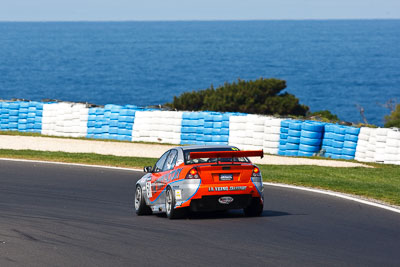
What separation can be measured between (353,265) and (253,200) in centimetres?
424

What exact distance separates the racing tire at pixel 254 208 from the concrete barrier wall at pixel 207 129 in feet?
47.2

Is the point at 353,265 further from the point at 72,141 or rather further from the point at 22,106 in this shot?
the point at 22,106

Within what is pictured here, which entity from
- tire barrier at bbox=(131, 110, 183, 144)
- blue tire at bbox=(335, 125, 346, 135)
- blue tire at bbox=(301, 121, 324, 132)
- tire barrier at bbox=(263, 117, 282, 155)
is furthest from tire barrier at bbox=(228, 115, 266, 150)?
blue tire at bbox=(335, 125, 346, 135)

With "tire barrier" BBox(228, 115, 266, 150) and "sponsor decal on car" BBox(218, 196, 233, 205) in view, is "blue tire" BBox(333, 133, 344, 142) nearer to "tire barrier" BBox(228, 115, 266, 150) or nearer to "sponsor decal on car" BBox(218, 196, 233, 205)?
"tire barrier" BBox(228, 115, 266, 150)

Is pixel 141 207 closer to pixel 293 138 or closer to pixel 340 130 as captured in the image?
pixel 340 130

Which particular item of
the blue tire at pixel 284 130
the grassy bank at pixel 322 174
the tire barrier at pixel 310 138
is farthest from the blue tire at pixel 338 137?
the grassy bank at pixel 322 174

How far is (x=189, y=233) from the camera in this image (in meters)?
11.7

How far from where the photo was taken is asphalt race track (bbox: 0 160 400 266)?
9.64 meters

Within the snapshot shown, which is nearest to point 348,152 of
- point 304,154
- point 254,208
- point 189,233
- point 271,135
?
point 304,154

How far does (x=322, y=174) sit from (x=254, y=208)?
31.3 feet

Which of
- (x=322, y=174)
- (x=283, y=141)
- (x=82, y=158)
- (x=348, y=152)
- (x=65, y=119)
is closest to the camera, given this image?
(x=322, y=174)

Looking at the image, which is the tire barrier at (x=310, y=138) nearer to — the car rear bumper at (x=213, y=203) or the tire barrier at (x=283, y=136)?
the tire barrier at (x=283, y=136)

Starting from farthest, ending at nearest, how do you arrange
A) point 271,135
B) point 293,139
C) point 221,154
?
point 271,135
point 293,139
point 221,154

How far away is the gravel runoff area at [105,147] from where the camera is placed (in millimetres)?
26766
